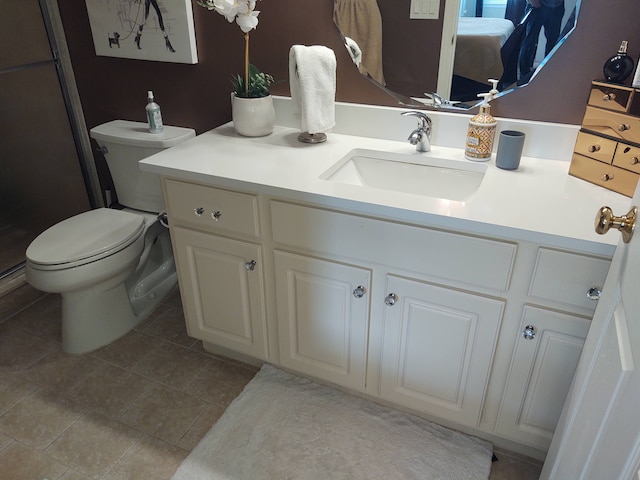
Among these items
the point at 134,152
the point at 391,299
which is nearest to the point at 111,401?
the point at 134,152

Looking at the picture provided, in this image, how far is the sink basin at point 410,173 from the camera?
4.79 ft

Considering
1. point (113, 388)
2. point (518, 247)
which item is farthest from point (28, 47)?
point (518, 247)

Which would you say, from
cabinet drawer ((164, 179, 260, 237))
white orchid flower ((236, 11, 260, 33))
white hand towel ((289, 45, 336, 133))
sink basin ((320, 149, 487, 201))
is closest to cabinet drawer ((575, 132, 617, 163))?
sink basin ((320, 149, 487, 201))

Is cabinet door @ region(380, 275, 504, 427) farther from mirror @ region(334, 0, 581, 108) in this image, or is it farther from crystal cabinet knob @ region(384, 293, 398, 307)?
mirror @ region(334, 0, 581, 108)

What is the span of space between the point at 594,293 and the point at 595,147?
42 centimetres

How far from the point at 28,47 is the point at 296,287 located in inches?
69.0

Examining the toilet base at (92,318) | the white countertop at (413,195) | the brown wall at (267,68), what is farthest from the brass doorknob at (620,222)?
the toilet base at (92,318)

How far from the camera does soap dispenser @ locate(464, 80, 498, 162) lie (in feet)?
4.71

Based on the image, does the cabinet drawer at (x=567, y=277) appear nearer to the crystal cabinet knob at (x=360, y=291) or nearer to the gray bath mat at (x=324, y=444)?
the crystal cabinet knob at (x=360, y=291)

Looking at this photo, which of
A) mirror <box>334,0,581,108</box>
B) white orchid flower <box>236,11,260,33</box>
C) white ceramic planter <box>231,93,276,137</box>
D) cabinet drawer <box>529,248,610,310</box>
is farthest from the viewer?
white ceramic planter <box>231,93,276,137</box>

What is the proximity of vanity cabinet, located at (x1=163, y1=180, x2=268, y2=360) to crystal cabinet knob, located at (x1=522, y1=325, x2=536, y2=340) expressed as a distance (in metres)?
0.76

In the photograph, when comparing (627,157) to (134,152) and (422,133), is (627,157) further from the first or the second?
(134,152)

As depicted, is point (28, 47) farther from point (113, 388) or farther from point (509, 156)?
point (509, 156)

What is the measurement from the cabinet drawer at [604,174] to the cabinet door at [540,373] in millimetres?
355
